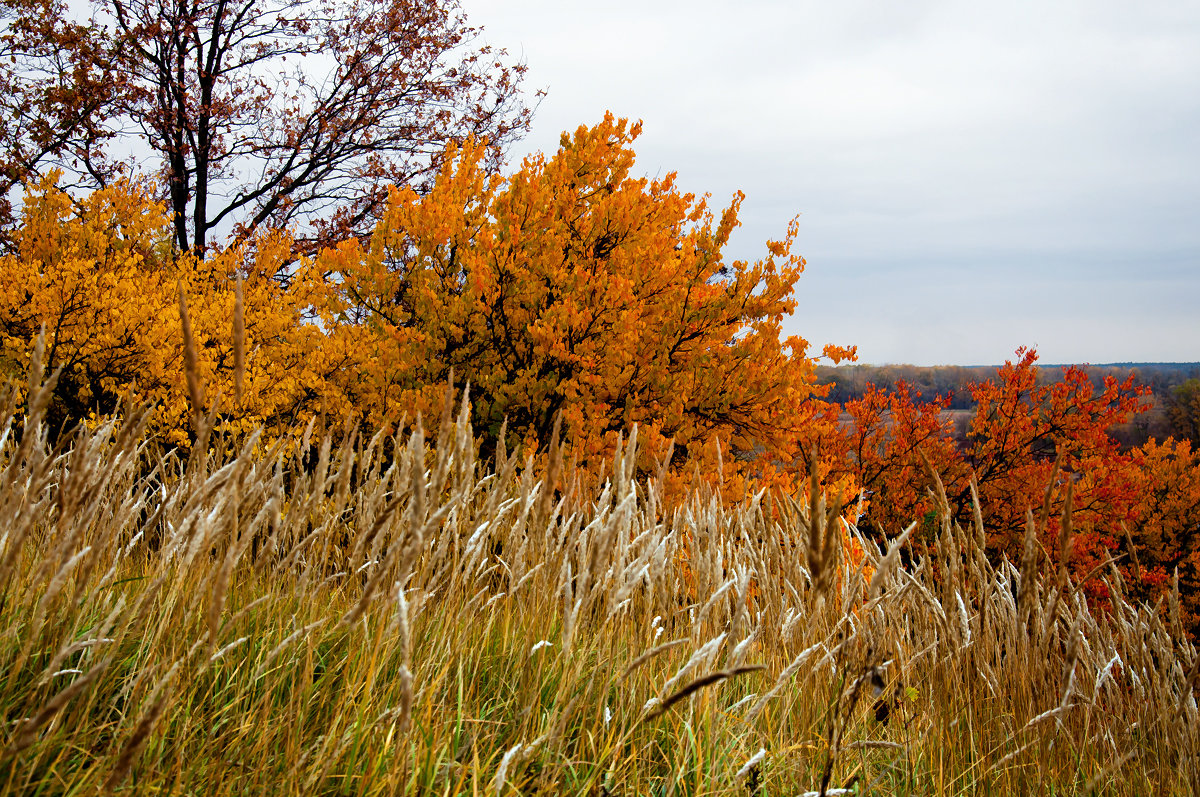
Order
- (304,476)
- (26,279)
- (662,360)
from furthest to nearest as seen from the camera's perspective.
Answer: (662,360)
(26,279)
(304,476)

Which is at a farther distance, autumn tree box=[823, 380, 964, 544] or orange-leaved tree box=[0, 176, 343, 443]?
autumn tree box=[823, 380, 964, 544]

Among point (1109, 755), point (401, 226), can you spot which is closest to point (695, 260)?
point (401, 226)

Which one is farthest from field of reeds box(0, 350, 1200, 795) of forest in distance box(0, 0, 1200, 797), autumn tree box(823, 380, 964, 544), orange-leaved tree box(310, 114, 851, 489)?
autumn tree box(823, 380, 964, 544)

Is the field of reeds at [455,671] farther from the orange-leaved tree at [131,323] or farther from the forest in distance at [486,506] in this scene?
the orange-leaved tree at [131,323]

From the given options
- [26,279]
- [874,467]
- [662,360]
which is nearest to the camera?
[26,279]

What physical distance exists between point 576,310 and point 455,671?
4373 millimetres

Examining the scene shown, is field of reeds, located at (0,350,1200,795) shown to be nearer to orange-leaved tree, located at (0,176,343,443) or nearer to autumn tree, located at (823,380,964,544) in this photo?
orange-leaved tree, located at (0,176,343,443)

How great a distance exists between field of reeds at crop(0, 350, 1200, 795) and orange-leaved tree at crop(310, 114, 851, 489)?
3652 millimetres

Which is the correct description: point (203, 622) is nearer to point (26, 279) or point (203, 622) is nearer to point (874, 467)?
point (26, 279)

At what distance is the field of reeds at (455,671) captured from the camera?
3.78 ft

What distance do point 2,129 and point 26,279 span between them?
789cm

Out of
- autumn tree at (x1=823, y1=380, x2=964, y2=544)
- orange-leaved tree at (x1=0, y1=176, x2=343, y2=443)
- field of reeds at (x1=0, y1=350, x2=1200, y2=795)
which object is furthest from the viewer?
autumn tree at (x1=823, y1=380, x2=964, y2=544)

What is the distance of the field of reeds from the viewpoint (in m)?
1.15

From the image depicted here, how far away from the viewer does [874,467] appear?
13312 millimetres
